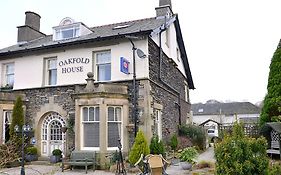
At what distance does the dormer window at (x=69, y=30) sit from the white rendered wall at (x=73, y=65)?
1.46 metres

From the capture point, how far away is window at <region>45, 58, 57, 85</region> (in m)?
16.8

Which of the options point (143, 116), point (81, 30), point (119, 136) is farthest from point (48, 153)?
point (81, 30)

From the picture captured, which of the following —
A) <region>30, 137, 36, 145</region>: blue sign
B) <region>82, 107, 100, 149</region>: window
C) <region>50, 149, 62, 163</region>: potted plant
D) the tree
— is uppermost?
the tree

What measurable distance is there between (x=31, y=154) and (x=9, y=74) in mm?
5541

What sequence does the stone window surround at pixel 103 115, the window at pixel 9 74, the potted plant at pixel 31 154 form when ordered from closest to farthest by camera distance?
the stone window surround at pixel 103 115 < the potted plant at pixel 31 154 < the window at pixel 9 74

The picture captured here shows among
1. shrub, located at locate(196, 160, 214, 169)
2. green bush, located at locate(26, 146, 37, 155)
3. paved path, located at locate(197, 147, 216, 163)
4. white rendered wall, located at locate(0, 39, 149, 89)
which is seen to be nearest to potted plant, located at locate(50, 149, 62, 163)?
green bush, located at locate(26, 146, 37, 155)

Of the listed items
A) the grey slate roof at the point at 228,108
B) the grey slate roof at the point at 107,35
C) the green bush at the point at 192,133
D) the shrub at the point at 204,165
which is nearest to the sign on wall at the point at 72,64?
the grey slate roof at the point at 107,35

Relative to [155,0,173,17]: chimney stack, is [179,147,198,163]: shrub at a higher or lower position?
lower

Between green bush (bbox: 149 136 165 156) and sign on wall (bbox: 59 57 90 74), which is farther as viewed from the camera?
sign on wall (bbox: 59 57 90 74)

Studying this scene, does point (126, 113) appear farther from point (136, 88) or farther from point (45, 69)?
point (45, 69)

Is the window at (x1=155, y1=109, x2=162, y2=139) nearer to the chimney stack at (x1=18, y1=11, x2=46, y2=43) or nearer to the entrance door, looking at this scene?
the entrance door

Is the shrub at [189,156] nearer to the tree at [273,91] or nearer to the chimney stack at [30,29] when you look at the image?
the tree at [273,91]

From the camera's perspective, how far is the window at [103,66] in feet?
50.9

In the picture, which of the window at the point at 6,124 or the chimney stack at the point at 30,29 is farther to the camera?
the chimney stack at the point at 30,29
